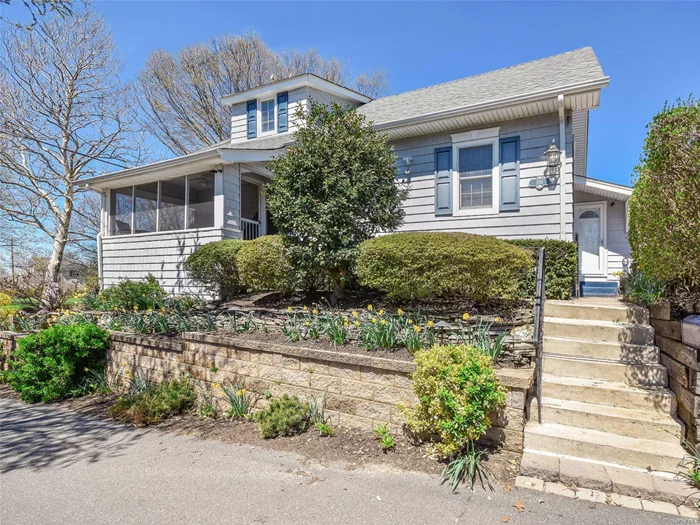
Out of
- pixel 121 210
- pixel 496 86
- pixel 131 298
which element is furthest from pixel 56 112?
pixel 496 86

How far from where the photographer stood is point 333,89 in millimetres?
11547

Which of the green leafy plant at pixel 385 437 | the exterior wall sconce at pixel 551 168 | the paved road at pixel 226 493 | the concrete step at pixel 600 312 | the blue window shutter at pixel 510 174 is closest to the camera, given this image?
the paved road at pixel 226 493

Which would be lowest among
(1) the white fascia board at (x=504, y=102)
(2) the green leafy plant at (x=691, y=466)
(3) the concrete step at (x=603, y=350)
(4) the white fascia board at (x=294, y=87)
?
(2) the green leafy plant at (x=691, y=466)

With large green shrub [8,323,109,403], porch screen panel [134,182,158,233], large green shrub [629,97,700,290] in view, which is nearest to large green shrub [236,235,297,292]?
large green shrub [8,323,109,403]

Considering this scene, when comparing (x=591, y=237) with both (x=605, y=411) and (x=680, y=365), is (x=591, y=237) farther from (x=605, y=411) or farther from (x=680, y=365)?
(x=605, y=411)

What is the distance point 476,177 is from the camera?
7.79 m

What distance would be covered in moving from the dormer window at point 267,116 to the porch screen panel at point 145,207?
3.51 metres

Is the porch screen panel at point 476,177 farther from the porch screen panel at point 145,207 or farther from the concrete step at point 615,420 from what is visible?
the porch screen panel at point 145,207

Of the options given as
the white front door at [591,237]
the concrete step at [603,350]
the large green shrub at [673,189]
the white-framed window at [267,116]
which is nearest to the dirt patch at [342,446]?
the concrete step at [603,350]

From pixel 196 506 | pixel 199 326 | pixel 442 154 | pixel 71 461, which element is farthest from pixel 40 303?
pixel 442 154

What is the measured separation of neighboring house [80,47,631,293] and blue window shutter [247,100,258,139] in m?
0.03

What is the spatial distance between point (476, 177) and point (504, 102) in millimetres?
1464

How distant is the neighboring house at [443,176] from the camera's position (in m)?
7.10

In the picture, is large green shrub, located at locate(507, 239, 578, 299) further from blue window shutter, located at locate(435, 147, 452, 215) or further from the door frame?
the door frame
